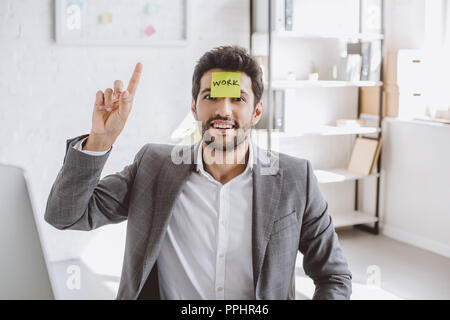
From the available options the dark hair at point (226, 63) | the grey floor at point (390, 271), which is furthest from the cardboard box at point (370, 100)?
the dark hair at point (226, 63)

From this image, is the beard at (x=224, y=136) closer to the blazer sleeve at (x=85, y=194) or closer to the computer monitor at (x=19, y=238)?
the blazer sleeve at (x=85, y=194)

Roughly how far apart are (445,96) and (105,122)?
116 inches

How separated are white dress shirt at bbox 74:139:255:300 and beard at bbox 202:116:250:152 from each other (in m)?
0.05

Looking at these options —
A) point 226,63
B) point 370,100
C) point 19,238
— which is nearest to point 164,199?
point 226,63

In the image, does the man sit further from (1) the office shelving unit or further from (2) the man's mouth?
(1) the office shelving unit

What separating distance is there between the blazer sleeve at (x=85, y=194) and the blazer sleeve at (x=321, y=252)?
41 cm

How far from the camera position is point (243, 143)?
1.29 meters

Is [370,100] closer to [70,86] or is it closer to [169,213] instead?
[70,86]

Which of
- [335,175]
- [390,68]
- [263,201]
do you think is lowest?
[335,175]

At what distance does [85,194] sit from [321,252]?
52 cm

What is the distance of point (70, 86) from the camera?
2.96m
